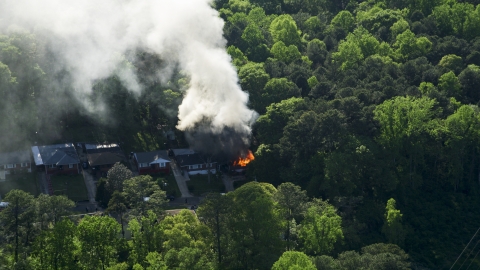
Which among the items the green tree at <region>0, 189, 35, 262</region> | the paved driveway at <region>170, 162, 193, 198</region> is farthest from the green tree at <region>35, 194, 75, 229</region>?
the paved driveway at <region>170, 162, 193, 198</region>

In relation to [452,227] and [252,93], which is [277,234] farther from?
[252,93]

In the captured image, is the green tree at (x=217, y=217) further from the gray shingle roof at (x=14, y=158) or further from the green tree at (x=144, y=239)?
the gray shingle roof at (x=14, y=158)

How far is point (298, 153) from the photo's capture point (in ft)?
274

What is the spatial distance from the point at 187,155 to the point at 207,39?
704 inches

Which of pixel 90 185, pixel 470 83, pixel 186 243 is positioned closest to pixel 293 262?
pixel 186 243

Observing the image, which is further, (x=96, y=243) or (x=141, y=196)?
(x=141, y=196)

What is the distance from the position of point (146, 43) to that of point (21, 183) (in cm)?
2381

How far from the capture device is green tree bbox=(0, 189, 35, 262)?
6712 centimetres

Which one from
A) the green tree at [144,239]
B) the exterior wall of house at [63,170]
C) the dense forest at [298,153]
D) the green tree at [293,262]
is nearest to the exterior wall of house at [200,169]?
the dense forest at [298,153]

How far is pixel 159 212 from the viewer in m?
71.6

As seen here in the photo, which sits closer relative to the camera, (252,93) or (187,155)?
(187,155)

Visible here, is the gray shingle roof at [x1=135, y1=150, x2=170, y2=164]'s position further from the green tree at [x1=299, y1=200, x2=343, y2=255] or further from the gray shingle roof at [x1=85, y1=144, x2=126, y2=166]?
the green tree at [x1=299, y1=200, x2=343, y2=255]

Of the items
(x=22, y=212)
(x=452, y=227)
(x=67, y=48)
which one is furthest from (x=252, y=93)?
(x=22, y=212)

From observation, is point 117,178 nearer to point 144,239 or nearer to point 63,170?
point 63,170
